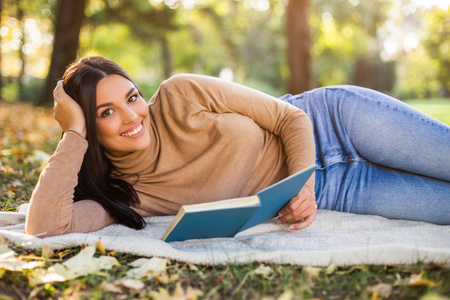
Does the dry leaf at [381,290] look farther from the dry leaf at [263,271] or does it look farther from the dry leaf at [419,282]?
the dry leaf at [263,271]

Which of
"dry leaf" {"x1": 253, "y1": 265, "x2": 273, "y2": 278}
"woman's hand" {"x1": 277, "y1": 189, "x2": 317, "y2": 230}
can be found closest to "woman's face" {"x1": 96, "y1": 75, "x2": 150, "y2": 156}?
"woman's hand" {"x1": 277, "y1": 189, "x2": 317, "y2": 230}

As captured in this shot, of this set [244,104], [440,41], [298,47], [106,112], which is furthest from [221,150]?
[440,41]

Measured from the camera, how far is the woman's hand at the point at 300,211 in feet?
7.03

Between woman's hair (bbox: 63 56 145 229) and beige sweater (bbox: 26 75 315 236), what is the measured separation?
61 millimetres

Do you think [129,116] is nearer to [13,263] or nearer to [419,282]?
[13,263]

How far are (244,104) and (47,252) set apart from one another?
4.36ft

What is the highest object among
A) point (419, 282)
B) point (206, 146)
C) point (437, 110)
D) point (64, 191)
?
point (437, 110)

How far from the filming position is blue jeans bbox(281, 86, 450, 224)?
2.38 m

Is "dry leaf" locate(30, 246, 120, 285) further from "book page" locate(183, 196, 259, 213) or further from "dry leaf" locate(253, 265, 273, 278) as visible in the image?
"dry leaf" locate(253, 265, 273, 278)

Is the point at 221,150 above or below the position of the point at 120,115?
below

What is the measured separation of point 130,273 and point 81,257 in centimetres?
27

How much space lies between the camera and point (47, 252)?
194 cm

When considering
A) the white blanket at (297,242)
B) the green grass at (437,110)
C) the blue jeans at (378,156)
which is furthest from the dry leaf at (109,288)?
the green grass at (437,110)

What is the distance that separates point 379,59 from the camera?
30125mm
